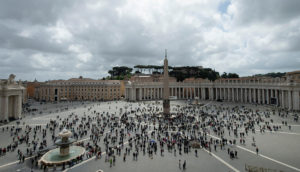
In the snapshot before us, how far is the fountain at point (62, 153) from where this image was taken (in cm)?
1359

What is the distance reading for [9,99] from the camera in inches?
1261

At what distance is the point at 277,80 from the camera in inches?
1702

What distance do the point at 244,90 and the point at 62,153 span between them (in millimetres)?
58496

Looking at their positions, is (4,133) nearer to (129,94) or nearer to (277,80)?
(129,94)

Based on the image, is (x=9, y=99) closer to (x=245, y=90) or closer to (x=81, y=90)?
(x=81, y=90)

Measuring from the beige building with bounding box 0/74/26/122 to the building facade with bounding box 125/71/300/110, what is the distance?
36755mm

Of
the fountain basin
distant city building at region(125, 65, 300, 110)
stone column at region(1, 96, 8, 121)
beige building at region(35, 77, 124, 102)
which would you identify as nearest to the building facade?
distant city building at region(125, 65, 300, 110)

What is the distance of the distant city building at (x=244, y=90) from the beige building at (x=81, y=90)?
7820 millimetres

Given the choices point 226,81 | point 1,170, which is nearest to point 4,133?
point 1,170

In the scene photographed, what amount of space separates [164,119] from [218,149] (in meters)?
13.4

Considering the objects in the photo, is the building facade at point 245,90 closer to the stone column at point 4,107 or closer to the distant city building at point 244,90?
the distant city building at point 244,90

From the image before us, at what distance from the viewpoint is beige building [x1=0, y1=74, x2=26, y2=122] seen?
95.5ft

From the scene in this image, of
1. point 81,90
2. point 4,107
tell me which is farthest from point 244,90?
point 4,107

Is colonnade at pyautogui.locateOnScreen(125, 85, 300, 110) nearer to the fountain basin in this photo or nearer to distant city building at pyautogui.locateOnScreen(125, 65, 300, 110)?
distant city building at pyautogui.locateOnScreen(125, 65, 300, 110)
